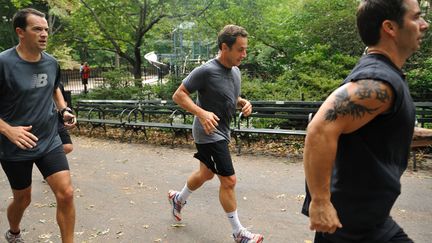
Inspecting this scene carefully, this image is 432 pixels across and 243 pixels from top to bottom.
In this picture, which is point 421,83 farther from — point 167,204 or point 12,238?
point 12,238

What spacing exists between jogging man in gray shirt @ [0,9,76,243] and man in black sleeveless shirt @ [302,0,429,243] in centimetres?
224

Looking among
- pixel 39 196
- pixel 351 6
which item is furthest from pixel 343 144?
pixel 351 6

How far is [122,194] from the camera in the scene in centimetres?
595

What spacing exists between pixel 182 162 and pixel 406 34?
6.19 metres

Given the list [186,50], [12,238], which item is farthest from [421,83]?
[186,50]

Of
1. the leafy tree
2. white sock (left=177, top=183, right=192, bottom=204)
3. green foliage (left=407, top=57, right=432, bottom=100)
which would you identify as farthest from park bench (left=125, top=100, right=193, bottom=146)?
green foliage (left=407, top=57, right=432, bottom=100)

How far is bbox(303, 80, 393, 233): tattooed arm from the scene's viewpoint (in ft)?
5.74

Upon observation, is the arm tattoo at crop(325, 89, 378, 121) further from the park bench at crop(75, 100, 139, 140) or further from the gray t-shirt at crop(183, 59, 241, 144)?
the park bench at crop(75, 100, 139, 140)

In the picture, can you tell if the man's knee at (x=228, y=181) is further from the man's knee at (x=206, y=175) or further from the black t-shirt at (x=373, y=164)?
the black t-shirt at (x=373, y=164)

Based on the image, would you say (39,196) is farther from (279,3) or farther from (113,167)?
(279,3)

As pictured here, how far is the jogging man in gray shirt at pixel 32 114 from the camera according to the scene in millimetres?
3375

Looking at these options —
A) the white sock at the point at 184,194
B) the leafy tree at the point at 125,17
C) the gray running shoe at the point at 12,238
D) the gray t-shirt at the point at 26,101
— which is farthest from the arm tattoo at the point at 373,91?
the leafy tree at the point at 125,17

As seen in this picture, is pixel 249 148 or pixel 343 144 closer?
pixel 343 144

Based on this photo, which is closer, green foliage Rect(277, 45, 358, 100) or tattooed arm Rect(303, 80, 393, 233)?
tattooed arm Rect(303, 80, 393, 233)
